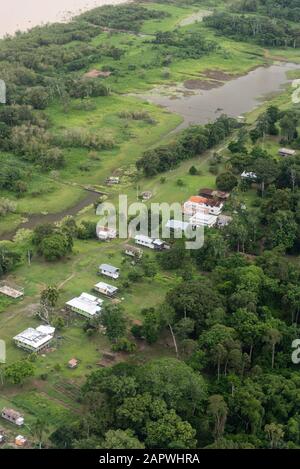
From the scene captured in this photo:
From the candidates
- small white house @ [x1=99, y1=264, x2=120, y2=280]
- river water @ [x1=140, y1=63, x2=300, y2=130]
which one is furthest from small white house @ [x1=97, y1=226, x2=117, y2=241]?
river water @ [x1=140, y1=63, x2=300, y2=130]

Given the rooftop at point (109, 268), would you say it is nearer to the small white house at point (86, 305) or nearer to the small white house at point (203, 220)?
the small white house at point (86, 305)

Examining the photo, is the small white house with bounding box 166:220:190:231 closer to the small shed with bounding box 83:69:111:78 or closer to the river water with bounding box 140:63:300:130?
the river water with bounding box 140:63:300:130

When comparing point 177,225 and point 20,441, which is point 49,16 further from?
point 20,441

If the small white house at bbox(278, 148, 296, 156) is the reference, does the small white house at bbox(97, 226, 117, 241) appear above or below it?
below

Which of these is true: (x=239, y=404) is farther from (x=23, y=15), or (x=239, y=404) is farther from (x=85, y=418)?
(x=23, y=15)

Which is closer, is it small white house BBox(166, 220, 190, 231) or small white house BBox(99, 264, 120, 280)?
small white house BBox(99, 264, 120, 280)

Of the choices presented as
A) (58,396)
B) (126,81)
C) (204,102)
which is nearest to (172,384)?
(58,396)
